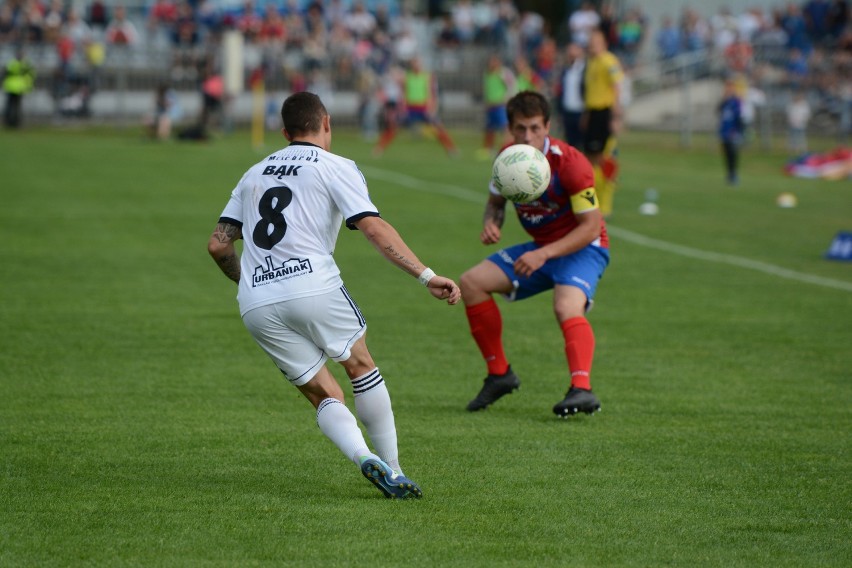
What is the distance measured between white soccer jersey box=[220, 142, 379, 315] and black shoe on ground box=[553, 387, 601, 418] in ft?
6.66

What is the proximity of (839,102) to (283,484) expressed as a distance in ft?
102

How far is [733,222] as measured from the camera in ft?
59.3

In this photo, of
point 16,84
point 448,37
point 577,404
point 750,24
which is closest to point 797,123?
point 750,24

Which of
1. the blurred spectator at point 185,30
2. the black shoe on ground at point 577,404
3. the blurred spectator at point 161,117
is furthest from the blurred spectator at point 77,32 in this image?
the black shoe on ground at point 577,404

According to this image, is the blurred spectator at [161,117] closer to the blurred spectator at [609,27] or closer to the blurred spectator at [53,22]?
the blurred spectator at [53,22]

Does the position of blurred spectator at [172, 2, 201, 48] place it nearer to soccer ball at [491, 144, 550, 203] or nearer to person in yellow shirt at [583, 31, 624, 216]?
person in yellow shirt at [583, 31, 624, 216]

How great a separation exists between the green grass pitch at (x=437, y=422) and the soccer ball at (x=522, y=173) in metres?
1.30

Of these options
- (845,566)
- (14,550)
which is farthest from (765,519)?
(14,550)

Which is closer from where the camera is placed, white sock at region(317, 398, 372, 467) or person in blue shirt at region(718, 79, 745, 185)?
white sock at region(317, 398, 372, 467)

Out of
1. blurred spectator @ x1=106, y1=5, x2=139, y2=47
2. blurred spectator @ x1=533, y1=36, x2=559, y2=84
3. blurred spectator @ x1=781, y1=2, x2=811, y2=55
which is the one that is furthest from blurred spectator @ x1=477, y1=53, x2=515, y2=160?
blurred spectator @ x1=106, y1=5, x2=139, y2=47

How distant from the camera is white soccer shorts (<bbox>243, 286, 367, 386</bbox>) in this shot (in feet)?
18.6

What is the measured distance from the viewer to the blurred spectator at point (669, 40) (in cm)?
3853

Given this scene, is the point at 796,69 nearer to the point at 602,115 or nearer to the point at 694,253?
the point at 602,115

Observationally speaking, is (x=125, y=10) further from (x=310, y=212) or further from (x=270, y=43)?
(x=310, y=212)
